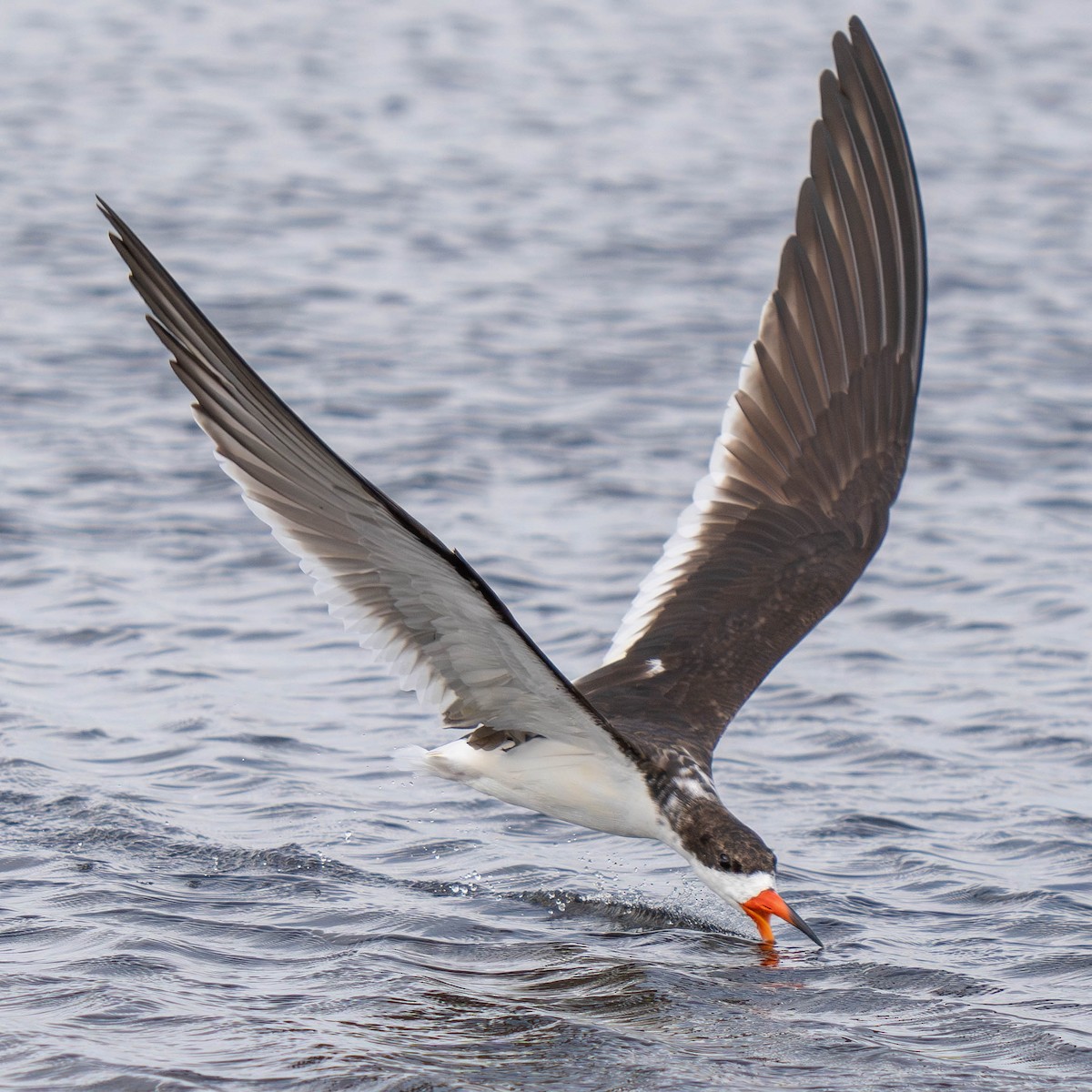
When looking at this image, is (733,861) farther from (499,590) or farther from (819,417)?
(499,590)

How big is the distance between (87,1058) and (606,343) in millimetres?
8569

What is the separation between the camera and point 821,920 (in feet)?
21.3

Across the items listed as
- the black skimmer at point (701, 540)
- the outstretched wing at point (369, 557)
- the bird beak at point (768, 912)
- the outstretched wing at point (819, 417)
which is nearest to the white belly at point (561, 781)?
the black skimmer at point (701, 540)

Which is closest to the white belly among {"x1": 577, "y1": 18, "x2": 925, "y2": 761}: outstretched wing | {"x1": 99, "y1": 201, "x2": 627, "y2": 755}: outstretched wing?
{"x1": 99, "y1": 201, "x2": 627, "y2": 755}: outstretched wing

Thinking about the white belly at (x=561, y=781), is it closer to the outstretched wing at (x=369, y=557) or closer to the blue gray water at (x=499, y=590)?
the outstretched wing at (x=369, y=557)

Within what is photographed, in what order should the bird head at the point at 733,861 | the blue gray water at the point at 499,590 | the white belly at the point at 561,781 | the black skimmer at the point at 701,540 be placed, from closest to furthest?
the black skimmer at the point at 701,540, the blue gray water at the point at 499,590, the bird head at the point at 733,861, the white belly at the point at 561,781

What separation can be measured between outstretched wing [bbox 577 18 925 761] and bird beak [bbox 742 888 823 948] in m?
1.20

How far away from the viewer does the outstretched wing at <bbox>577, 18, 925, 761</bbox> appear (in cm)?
718

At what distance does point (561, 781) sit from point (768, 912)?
768 millimetres

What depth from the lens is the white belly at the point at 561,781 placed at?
612 centimetres

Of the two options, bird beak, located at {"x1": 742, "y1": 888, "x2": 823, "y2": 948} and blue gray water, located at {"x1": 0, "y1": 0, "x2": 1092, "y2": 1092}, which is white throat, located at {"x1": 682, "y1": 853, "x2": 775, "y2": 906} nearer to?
bird beak, located at {"x1": 742, "y1": 888, "x2": 823, "y2": 948}

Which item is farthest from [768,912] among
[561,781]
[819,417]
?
[819,417]

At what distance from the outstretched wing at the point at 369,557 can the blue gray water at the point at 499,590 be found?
88cm

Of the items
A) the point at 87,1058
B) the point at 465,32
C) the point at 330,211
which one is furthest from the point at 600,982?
the point at 465,32
